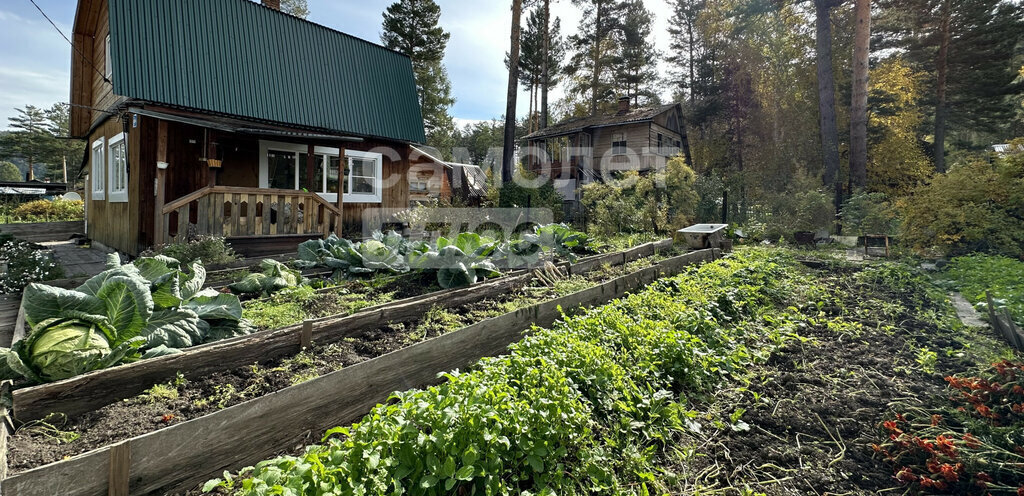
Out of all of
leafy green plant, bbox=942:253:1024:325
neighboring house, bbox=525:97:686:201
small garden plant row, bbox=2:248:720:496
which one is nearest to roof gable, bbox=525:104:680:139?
neighboring house, bbox=525:97:686:201

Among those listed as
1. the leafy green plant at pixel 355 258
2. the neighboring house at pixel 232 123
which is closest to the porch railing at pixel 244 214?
the neighboring house at pixel 232 123

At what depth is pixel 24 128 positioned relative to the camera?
35.3 m

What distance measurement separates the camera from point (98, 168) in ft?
35.1

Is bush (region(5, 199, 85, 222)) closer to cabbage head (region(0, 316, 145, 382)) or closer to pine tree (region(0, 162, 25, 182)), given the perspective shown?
cabbage head (region(0, 316, 145, 382))

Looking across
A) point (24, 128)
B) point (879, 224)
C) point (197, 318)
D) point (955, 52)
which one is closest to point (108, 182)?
point (197, 318)

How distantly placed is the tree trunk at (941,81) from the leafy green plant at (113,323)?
1061 inches

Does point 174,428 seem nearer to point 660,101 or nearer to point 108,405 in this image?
point 108,405

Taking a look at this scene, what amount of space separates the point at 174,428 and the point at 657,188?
437 inches

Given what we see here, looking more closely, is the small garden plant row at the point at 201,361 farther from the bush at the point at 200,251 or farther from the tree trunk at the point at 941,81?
the tree trunk at the point at 941,81

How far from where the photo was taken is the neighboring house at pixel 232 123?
7703 millimetres

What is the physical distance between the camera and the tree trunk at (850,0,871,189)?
12.8 meters

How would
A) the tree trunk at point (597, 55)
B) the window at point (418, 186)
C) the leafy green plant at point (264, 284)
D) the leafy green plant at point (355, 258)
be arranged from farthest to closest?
the tree trunk at point (597, 55), the window at point (418, 186), the leafy green plant at point (355, 258), the leafy green plant at point (264, 284)

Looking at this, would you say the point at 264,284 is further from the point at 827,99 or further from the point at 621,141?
the point at 621,141

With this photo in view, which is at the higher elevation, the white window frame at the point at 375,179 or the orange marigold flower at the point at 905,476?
the white window frame at the point at 375,179
